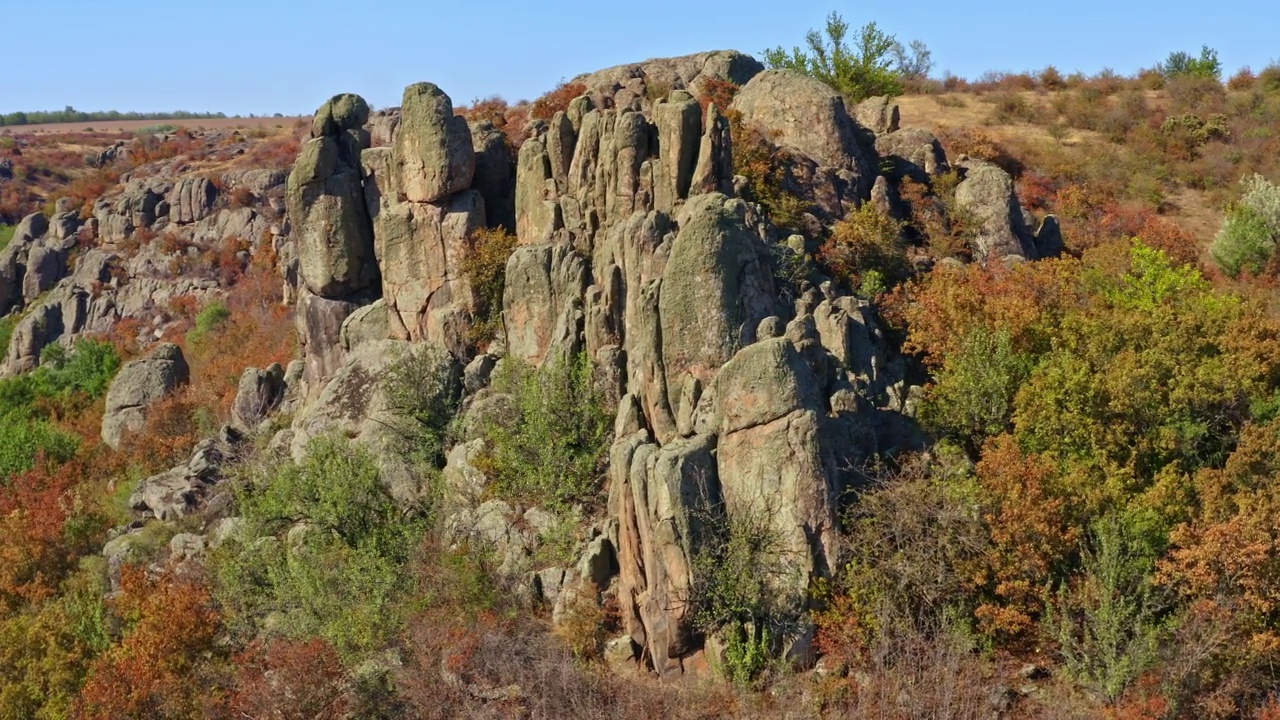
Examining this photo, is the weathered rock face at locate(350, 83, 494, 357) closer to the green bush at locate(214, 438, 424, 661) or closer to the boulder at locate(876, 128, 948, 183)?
the green bush at locate(214, 438, 424, 661)

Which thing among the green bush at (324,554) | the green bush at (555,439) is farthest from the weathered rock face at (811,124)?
the green bush at (324,554)

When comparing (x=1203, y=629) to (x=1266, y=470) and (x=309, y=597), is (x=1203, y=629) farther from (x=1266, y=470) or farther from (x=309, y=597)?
(x=309, y=597)

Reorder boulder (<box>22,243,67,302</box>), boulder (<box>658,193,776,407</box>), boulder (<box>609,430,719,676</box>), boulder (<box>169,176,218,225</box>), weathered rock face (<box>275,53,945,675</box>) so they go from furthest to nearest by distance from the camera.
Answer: boulder (<box>169,176,218,225</box>), boulder (<box>22,243,67,302</box>), boulder (<box>658,193,776,407</box>), weathered rock face (<box>275,53,945,675</box>), boulder (<box>609,430,719,676</box>)

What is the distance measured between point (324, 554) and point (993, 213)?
23.5 m

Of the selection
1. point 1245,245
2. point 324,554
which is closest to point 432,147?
point 324,554

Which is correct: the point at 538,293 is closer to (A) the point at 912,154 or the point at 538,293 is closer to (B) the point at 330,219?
(B) the point at 330,219

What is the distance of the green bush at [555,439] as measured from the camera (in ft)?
89.9

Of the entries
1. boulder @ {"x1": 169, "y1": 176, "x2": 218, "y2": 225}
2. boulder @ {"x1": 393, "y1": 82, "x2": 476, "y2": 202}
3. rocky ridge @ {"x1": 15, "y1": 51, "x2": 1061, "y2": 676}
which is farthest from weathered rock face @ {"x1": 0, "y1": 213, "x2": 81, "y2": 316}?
boulder @ {"x1": 393, "y1": 82, "x2": 476, "y2": 202}

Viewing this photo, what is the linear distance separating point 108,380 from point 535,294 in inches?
1454

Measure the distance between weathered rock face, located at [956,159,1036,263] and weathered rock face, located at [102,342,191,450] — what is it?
3357cm

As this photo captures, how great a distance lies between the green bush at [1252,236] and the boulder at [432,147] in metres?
28.6

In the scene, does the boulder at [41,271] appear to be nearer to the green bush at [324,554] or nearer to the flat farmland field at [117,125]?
the green bush at [324,554]

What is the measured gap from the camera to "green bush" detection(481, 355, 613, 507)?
27.4 meters

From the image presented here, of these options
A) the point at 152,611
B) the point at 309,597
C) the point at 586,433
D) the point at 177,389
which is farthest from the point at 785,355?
the point at 177,389
